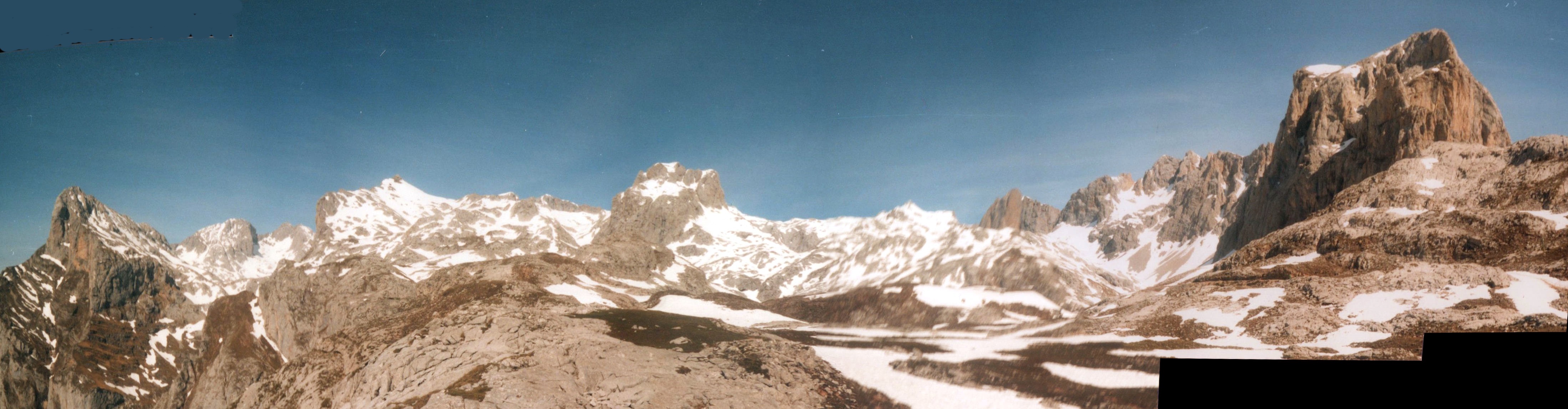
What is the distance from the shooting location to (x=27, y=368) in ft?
463

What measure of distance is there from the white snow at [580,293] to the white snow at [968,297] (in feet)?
59.0

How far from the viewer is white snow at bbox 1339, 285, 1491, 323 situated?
33.1 m

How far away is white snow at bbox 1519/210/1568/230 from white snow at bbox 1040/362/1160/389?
3836 centimetres

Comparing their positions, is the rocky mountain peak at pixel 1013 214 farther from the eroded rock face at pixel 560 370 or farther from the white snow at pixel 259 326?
the white snow at pixel 259 326

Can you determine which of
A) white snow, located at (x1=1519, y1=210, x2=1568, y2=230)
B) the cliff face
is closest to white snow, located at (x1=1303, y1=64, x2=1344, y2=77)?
the cliff face

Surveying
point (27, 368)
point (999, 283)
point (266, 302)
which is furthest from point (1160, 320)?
point (27, 368)

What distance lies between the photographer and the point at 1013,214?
2648cm

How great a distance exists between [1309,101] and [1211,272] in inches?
1394

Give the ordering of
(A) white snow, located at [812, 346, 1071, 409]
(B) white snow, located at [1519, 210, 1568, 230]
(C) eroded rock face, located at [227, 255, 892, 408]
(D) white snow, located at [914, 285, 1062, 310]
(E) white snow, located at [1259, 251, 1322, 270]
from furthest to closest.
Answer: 1. (E) white snow, located at [1259, 251, 1322, 270]
2. (B) white snow, located at [1519, 210, 1568, 230]
3. (D) white snow, located at [914, 285, 1062, 310]
4. (A) white snow, located at [812, 346, 1071, 409]
5. (C) eroded rock face, located at [227, 255, 892, 408]

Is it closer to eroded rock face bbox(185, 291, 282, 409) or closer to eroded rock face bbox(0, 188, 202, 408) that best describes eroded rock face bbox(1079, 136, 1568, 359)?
eroded rock face bbox(185, 291, 282, 409)

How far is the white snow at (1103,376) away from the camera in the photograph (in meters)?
22.7

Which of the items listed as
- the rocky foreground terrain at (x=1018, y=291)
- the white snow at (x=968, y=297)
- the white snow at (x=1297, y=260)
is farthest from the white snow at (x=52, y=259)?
the white snow at (x=1297, y=260)

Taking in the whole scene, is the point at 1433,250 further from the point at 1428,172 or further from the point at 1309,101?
the point at 1309,101

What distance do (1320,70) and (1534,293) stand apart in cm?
4003
